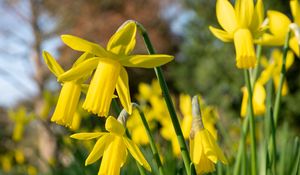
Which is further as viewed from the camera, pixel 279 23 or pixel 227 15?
pixel 279 23

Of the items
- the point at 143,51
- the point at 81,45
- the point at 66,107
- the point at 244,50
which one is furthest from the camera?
the point at 143,51

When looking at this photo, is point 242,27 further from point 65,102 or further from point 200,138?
point 65,102

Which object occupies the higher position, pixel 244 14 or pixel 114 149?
pixel 244 14

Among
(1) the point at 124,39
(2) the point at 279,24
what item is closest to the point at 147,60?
(1) the point at 124,39

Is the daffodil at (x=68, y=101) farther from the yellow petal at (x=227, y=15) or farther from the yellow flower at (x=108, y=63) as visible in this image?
the yellow petal at (x=227, y=15)

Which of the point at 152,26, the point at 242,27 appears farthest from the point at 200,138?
the point at 152,26

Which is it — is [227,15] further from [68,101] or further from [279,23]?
[68,101]

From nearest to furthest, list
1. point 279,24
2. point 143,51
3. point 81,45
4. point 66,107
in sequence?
point 81,45, point 66,107, point 279,24, point 143,51
